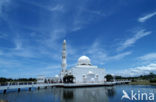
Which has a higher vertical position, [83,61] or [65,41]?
[65,41]

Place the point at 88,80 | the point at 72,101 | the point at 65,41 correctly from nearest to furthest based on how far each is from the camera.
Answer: the point at 72,101, the point at 88,80, the point at 65,41

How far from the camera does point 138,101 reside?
659 inches

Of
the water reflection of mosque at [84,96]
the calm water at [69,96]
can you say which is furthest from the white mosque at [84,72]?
the water reflection of mosque at [84,96]

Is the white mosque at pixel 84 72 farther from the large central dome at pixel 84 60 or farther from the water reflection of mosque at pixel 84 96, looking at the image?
the water reflection of mosque at pixel 84 96

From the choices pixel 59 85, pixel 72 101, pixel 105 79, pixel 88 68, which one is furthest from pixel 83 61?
pixel 72 101

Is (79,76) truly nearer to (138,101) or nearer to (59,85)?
(59,85)

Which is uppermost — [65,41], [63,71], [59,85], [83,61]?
[65,41]

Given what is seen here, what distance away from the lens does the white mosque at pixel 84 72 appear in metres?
49.7

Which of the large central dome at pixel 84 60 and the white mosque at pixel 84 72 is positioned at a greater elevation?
the large central dome at pixel 84 60

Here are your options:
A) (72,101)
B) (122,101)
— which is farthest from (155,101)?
(72,101)

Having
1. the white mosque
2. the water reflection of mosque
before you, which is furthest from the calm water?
the white mosque

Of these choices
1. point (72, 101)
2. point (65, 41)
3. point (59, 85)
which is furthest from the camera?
point (65, 41)

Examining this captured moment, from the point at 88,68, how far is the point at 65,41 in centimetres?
1479

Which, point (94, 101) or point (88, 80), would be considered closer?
point (94, 101)
